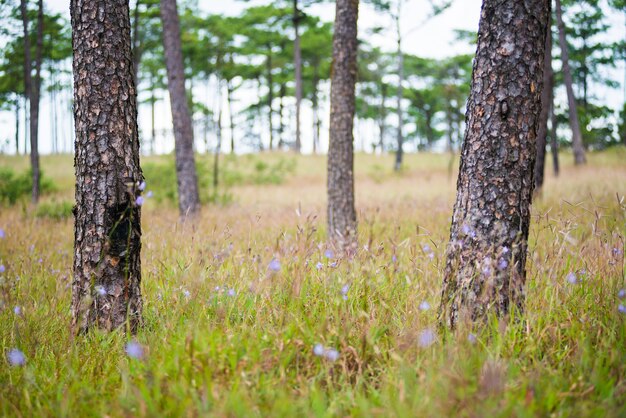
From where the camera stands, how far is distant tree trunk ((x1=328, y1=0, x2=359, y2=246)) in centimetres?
580

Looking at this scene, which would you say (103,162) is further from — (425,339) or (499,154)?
(499,154)

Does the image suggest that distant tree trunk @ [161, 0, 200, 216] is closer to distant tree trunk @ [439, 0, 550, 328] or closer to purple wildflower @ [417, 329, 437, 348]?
distant tree trunk @ [439, 0, 550, 328]

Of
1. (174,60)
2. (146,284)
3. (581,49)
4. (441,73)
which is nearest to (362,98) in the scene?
(441,73)

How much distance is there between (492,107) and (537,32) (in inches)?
18.9

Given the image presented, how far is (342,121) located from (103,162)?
3818mm

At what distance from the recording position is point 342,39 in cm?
580

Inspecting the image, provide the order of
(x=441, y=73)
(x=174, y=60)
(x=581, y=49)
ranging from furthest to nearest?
(x=441, y=73) < (x=581, y=49) < (x=174, y=60)

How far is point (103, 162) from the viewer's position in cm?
264

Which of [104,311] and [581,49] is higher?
[581,49]

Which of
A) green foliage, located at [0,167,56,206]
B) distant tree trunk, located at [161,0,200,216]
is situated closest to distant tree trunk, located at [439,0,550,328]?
distant tree trunk, located at [161,0,200,216]

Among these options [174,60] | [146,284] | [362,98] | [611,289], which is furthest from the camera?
[362,98]

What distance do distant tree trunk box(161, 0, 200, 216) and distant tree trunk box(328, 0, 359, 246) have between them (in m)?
3.56

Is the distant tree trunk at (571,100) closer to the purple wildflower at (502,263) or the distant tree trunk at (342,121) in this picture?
the distant tree trunk at (342,121)

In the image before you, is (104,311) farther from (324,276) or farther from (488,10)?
(488,10)
